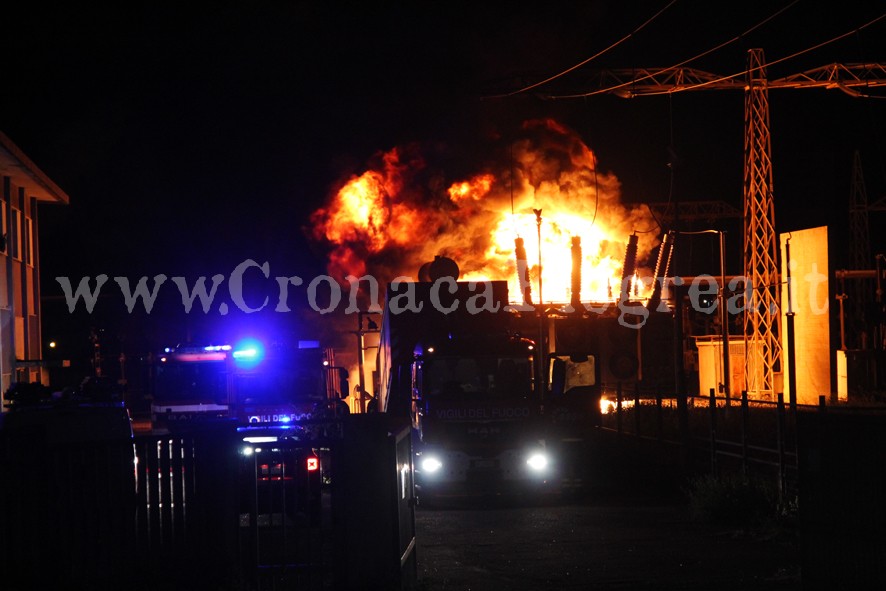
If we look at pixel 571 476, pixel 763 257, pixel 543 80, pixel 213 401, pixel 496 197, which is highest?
pixel 543 80

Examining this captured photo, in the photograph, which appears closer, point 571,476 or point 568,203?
point 571,476

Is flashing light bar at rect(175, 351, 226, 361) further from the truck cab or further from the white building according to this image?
the white building

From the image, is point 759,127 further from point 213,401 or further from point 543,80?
point 213,401

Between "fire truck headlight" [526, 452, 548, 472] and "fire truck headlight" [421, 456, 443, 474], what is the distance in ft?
4.80

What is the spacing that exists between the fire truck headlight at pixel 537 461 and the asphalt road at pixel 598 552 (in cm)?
187

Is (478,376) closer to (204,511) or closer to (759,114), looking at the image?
(204,511)

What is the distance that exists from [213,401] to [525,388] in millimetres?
6193

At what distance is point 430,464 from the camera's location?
18062 millimetres

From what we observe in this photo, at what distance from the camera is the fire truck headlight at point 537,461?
18031mm

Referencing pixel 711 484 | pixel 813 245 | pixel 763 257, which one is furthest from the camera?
pixel 813 245

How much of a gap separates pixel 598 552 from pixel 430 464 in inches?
252

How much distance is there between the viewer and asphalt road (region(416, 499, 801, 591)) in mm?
10203

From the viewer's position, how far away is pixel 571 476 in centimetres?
2073

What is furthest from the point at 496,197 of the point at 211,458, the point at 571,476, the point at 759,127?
the point at 211,458
